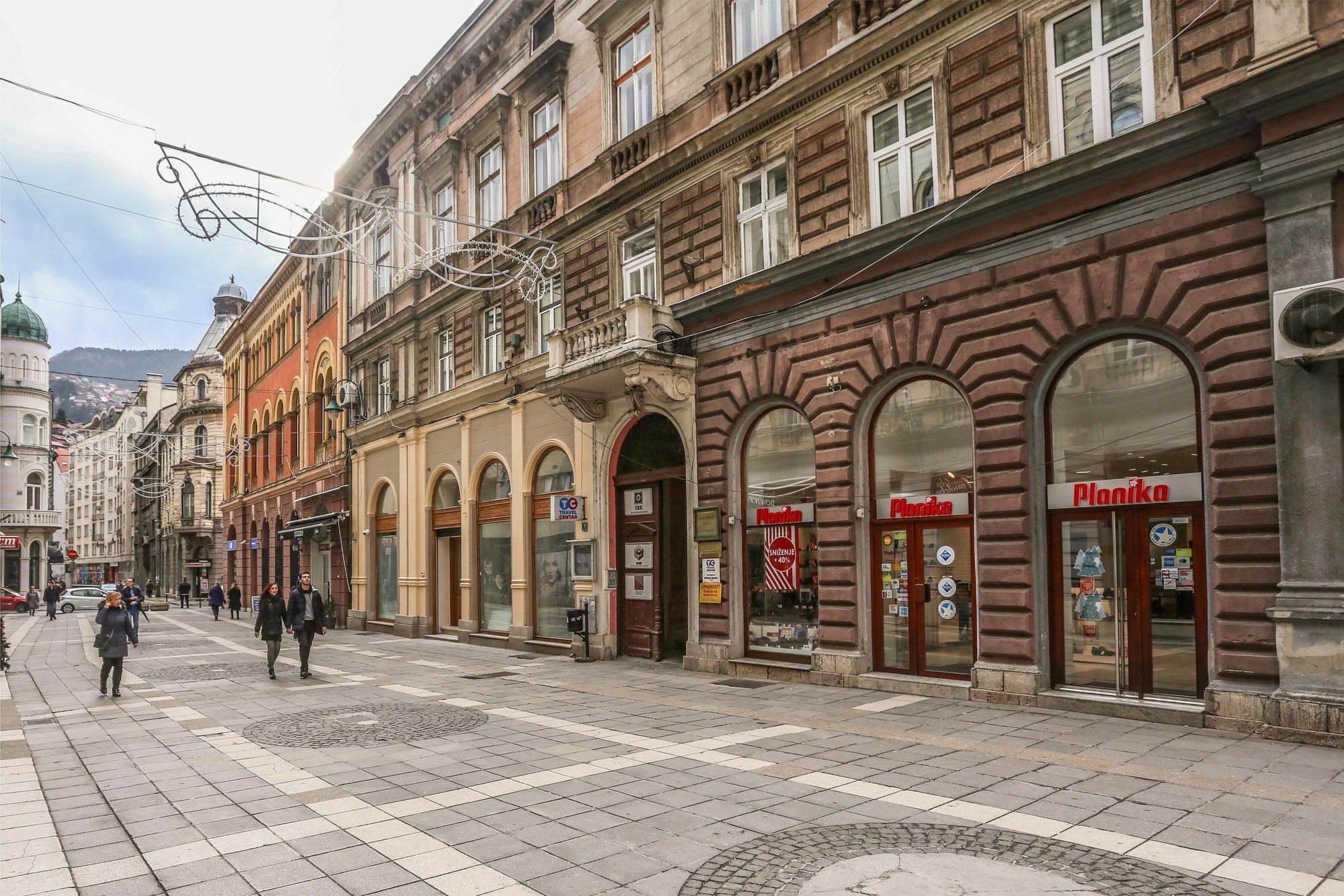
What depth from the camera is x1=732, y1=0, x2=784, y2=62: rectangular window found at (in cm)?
1588

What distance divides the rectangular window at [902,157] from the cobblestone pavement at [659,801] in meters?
6.84

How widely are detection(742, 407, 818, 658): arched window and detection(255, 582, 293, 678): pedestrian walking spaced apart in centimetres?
870

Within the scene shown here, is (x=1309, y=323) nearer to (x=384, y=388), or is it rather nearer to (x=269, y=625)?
(x=269, y=625)

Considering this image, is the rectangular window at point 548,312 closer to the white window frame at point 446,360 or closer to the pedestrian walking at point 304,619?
the white window frame at point 446,360

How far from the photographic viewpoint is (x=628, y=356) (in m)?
16.5

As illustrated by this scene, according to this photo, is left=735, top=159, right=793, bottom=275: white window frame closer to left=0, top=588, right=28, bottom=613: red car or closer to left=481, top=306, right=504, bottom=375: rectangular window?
left=481, top=306, right=504, bottom=375: rectangular window

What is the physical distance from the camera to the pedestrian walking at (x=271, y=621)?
58.1 ft

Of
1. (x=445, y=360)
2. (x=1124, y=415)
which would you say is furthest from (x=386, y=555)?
(x=1124, y=415)

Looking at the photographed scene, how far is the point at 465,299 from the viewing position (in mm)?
24656

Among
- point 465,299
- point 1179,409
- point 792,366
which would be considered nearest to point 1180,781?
point 1179,409

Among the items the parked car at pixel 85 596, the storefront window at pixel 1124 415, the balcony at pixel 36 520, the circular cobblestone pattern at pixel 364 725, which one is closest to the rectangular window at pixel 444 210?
the circular cobblestone pattern at pixel 364 725

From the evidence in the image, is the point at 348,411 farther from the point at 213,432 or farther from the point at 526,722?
the point at 213,432

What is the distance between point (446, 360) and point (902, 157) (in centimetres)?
1589

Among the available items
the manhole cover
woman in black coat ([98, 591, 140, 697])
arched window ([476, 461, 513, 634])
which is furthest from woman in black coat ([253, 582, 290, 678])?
arched window ([476, 461, 513, 634])
